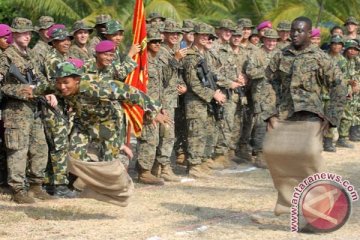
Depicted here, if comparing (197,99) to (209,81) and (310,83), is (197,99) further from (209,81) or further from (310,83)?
(310,83)

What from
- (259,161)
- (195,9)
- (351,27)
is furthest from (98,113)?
(195,9)

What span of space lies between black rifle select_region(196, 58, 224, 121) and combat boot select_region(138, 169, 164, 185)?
4.87 ft

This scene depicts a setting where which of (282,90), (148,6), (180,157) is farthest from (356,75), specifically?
(282,90)

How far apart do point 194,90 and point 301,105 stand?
3.55 m

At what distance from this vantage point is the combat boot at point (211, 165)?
38.4 ft

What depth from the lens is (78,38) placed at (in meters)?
10.4

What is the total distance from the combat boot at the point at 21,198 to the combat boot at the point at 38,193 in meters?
0.19

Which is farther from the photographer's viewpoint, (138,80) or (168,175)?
(168,175)

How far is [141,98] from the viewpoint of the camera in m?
7.92

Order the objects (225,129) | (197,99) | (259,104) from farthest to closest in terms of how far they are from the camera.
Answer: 1. (259,104)
2. (225,129)
3. (197,99)

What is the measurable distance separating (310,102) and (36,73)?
10.4ft

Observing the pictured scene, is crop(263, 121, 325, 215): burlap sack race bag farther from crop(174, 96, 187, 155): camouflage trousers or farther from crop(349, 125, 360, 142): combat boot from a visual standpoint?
crop(349, 125, 360, 142): combat boot

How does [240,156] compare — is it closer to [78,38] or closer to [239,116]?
[239,116]

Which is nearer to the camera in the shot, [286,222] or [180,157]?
[286,222]
